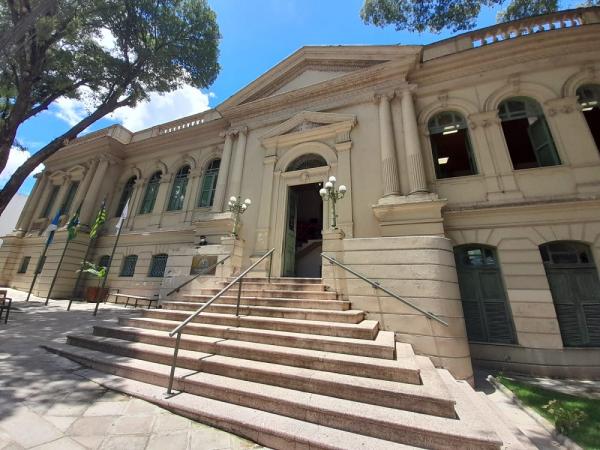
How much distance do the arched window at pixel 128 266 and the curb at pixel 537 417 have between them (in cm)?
1492

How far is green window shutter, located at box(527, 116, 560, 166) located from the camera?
773 centimetres

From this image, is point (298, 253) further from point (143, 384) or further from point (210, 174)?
point (143, 384)

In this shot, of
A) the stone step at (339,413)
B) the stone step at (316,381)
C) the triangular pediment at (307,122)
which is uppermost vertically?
the triangular pediment at (307,122)

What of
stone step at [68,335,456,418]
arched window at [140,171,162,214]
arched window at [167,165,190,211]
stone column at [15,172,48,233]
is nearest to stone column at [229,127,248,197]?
arched window at [167,165,190,211]

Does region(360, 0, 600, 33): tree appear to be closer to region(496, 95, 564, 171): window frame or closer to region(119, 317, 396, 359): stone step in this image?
region(496, 95, 564, 171): window frame

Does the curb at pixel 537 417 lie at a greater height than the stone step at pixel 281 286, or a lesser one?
lesser

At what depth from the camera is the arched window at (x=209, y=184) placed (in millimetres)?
12701

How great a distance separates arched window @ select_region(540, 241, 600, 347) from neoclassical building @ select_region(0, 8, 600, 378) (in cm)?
3

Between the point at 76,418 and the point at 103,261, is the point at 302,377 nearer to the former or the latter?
the point at 76,418

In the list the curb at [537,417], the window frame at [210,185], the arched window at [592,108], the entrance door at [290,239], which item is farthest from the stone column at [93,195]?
the arched window at [592,108]

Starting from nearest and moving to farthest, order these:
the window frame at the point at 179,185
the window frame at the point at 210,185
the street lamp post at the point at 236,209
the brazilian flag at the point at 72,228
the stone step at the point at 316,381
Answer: the stone step at the point at 316,381
the street lamp post at the point at 236,209
the window frame at the point at 210,185
the brazilian flag at the point at 72,228
the window frame at the point at 179,185

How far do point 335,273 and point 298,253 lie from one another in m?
5.59

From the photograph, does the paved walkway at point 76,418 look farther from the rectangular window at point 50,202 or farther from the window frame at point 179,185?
the rectangular window at point 50,202

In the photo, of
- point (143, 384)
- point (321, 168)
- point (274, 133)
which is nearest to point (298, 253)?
point (321, 168)
